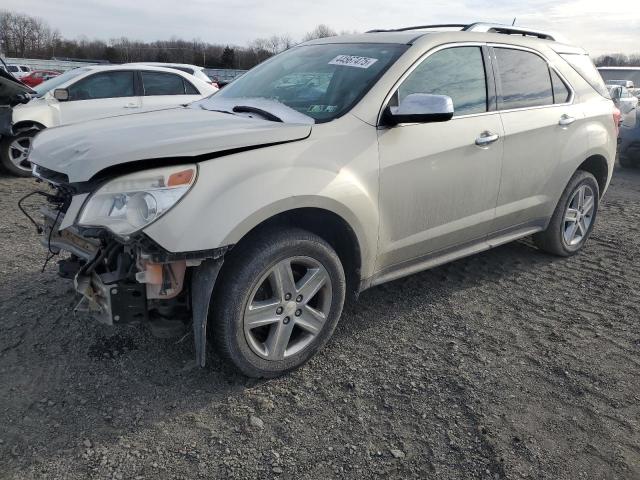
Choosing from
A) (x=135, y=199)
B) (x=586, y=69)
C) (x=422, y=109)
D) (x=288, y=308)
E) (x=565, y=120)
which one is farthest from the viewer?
(x=586, y=69)

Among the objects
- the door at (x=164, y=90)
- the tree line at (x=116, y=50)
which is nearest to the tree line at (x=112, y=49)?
the tree line at (x=116, y=50)

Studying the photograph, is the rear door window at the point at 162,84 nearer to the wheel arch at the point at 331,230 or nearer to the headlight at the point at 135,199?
the wheel arch at the point at 331,230

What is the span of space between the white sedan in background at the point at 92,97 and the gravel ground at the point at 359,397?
14.1 feet

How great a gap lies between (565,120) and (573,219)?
99 cm

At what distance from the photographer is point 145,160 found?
2.40 m

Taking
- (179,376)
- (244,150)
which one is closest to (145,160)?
(244,150)

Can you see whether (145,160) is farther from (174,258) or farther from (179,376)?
(179,376)

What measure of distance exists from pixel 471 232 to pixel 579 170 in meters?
1.56

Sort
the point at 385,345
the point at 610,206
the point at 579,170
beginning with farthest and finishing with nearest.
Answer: the point at 610,206 → the point at 579,170 → the point at 385,345

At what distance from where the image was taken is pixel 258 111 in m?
3.16

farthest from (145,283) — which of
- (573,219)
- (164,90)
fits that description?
(164,90)

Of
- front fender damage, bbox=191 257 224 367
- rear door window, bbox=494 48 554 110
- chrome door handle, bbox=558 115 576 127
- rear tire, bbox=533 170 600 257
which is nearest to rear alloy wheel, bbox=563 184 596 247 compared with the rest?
rear tire, bbox=533 170 600 257

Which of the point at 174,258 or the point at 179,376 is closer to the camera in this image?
the point at 174,258

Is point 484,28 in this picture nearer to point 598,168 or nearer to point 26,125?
point 598,168
